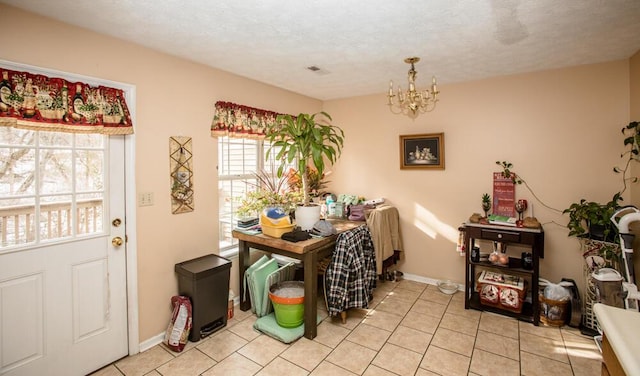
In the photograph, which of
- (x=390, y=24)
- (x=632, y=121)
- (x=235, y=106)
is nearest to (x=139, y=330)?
(x=235, y=106)

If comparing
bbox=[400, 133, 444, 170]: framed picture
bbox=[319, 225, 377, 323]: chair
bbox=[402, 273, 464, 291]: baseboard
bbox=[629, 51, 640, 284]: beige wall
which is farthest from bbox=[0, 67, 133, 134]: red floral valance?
bbox=[629, 51, 640, 284]: beige wall

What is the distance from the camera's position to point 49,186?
2043mm

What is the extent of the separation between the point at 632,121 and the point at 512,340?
7.17ft

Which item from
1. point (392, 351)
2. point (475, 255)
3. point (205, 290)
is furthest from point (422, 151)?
point (205, 290)

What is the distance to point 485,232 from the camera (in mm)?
3029

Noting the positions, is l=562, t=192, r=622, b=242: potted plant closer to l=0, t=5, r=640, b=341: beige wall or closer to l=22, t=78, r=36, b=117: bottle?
l=0, t=5, r=640, b=341: beige wall

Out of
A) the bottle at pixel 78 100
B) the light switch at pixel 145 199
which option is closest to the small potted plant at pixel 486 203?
the light switch at pixel 145 199

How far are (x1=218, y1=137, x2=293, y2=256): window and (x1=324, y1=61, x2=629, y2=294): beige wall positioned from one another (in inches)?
57.2

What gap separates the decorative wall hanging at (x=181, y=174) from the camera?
8.67 feet

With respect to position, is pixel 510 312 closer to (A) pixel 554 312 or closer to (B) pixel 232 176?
(A) pixel 554 312

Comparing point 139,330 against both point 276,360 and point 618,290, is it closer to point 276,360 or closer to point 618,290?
point 276,360

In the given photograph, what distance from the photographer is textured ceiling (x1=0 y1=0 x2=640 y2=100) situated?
181 cm

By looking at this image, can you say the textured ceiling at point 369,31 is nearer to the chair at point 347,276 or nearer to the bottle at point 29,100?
the bottle at point 29,100

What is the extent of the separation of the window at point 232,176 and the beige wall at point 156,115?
0.70ft
